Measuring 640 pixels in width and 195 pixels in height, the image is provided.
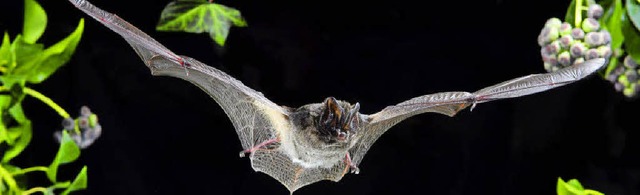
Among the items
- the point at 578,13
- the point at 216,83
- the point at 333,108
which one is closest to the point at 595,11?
the point at 578,13

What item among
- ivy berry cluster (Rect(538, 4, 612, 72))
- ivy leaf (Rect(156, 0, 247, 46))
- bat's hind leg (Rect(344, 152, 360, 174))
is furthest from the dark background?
ivy berry cluster (Rect(538, 4, 612, 72))

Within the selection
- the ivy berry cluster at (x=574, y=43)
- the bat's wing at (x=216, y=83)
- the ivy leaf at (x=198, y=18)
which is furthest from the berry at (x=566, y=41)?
the ivy leaf at (x=198, y=18)

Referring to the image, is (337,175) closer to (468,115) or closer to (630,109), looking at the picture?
(468,115)

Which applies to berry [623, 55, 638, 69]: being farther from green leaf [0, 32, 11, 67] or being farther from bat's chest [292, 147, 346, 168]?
green leaf [0, 32, 11, 67]

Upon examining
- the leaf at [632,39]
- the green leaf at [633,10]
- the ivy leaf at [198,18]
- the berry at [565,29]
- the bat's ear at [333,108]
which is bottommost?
the bat's ear at [333,108]

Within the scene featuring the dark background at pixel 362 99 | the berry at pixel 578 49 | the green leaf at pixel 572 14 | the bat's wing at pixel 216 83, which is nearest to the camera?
the bat's wing at pixel 216 83

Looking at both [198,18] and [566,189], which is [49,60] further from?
[566,189]

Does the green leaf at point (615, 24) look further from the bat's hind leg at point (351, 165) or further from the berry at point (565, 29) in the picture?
the bat's hind leg at point (351, 165)
